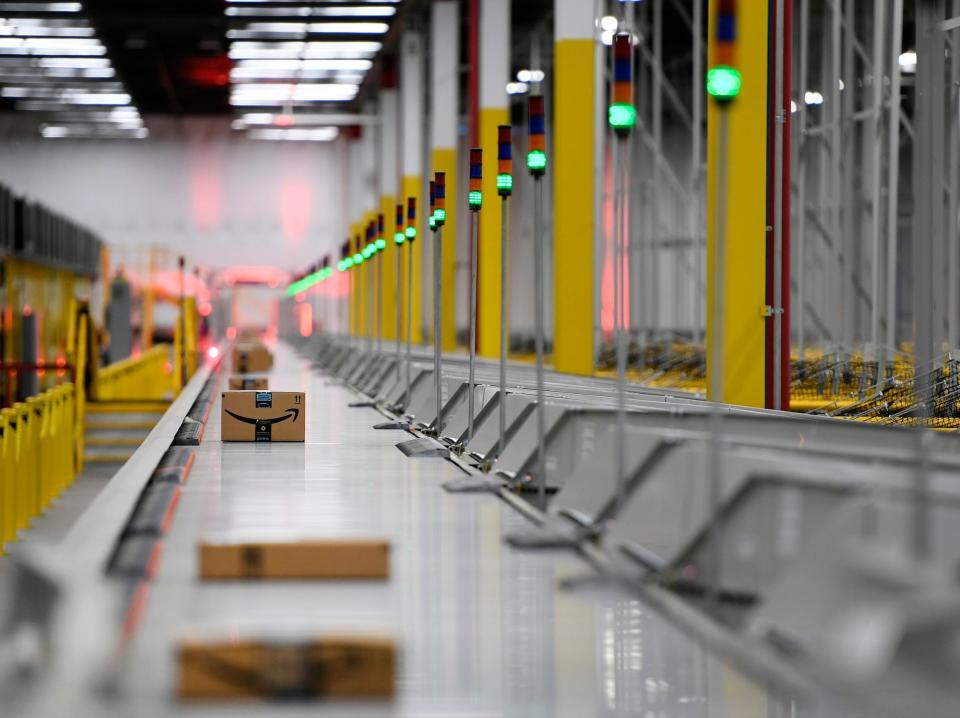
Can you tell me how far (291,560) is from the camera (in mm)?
5492

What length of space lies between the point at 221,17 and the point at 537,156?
27465 mm

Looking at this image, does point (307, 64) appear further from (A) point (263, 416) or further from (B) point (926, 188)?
(B) point (926, 188)

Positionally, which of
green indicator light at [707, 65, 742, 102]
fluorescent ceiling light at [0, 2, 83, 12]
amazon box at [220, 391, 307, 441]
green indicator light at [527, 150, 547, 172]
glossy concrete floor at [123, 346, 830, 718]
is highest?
fluorescent ceiling light at [0, 2, 83, 12]

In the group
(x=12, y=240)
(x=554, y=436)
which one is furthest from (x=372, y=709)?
(x=12, y=240)

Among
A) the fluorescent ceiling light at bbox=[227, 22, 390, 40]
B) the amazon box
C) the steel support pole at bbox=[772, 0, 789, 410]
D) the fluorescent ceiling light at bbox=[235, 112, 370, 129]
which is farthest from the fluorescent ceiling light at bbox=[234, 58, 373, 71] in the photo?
the amazon box

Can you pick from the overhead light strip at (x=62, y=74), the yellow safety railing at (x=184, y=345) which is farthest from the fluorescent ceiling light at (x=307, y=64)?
the yellow safety railing at (x=184, y=345)

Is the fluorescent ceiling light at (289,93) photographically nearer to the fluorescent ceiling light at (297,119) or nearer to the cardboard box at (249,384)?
the fluorescent ceiling light at (297,119)

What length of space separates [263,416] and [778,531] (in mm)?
7411

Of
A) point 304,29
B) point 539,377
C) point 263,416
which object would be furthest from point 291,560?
point 304,29

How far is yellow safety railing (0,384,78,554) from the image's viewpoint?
1488 centimetres

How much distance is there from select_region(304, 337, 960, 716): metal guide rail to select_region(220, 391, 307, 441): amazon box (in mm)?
3398

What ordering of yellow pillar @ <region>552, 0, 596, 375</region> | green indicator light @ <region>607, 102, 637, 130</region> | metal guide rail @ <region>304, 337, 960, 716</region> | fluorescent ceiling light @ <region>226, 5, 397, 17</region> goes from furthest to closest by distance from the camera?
fluorescent ceiling light @ <region>226, 5, 397, 17</region>
yellow pillar @ <region>552, 0, 596, 375</region>
green indicator light @ <region>607, 102, 637, 130</region>
metal guide rail @ <region>304, 337, 960, 716</region>

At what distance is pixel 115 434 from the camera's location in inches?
1041

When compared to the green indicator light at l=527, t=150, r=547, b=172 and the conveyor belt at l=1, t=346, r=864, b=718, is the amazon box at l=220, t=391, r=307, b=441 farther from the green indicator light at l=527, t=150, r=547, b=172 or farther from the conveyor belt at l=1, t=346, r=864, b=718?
the green indicator light at l=527, t=150, r=547, b=172
